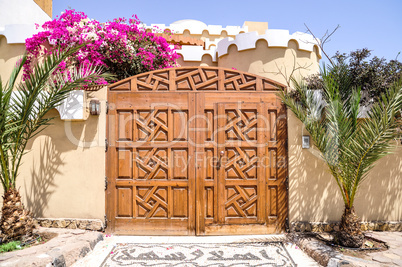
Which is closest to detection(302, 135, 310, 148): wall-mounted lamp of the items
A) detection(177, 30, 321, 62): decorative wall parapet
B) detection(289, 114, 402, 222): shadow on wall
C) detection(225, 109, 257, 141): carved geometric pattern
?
detection(289, 114, 402, 222): shadow on wall

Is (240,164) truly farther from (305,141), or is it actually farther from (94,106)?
(94,106)

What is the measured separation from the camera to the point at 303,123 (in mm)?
5016

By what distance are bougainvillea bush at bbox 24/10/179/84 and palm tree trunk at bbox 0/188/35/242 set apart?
2760 millimetres

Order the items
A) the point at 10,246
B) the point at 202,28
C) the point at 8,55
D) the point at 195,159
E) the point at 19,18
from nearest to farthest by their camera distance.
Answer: the point at 10,246, the point at 195,159, the point at 8,55, the point at 19,18, the point at 202,28

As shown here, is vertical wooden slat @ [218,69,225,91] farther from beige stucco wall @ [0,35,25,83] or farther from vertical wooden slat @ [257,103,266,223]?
beige stucco wall @ [0,35,25,83]

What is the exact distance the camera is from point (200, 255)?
4.30 m

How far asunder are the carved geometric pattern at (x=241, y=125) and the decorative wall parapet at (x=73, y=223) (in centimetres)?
272

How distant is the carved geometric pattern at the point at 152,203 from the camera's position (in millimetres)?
5152

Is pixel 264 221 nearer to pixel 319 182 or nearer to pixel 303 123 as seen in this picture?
pixel 319 182

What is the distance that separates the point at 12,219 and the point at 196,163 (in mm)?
2884

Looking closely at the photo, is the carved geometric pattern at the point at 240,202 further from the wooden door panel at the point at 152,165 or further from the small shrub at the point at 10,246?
the small shrub at the point at 10,246

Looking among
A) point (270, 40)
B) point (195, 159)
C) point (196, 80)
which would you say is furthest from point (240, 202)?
point (270, 40)

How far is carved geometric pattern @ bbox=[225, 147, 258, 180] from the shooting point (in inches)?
204

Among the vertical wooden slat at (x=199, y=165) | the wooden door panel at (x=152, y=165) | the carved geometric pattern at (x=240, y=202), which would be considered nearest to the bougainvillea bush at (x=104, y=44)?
the wooden door panel at (x=152, y=165)
